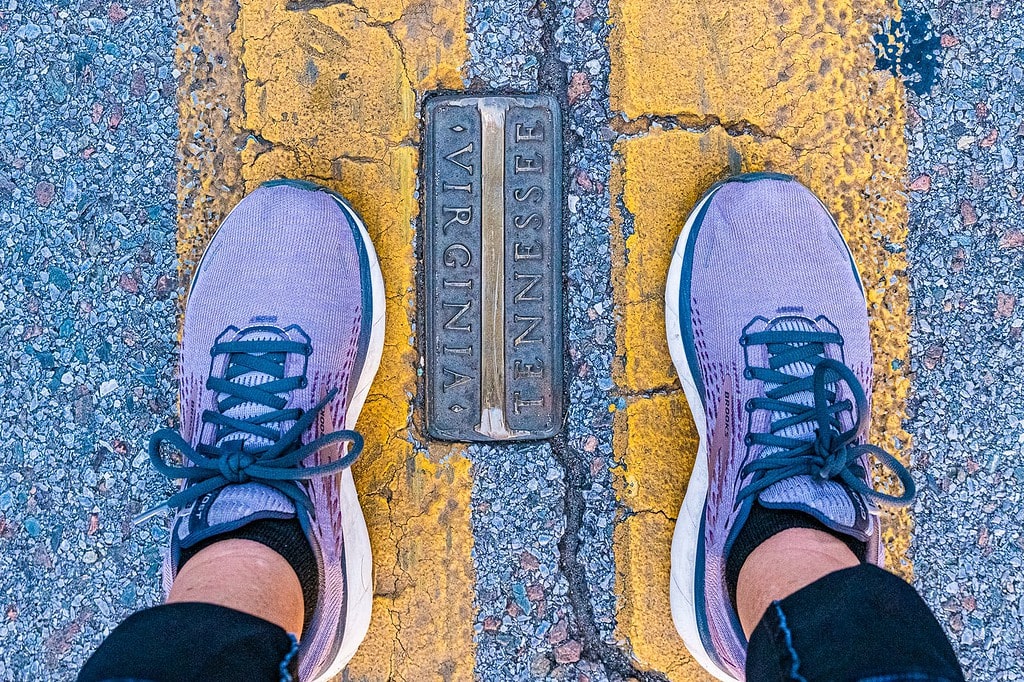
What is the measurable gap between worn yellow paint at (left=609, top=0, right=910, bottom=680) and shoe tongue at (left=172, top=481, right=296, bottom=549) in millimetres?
780

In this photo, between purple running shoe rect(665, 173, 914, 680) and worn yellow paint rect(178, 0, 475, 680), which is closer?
purple running shoe rect(665, 173, 914, 680)

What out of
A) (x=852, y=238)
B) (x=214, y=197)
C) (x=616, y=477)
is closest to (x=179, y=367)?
(x=214, y=197)

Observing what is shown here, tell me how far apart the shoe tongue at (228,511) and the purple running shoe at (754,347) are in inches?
35.0

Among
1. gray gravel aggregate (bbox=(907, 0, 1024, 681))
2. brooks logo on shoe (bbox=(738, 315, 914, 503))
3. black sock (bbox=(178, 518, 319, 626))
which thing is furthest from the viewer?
gray gravel aggregate (bbox=(907, 0, 1024, 681))

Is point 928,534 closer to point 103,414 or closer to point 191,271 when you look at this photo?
point 191,271

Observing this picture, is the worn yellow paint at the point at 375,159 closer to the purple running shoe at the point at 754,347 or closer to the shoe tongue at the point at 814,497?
the purple running shoe at the point at 754,347

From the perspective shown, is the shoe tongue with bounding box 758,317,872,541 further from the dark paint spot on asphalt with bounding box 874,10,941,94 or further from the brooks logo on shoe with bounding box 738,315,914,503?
the dark paint spot on asphalt with bounding box 874,10,941,94

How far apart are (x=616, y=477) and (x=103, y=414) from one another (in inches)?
48.3

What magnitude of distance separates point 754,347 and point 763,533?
1.43ft

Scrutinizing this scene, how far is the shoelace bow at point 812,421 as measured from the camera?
152 centimetres

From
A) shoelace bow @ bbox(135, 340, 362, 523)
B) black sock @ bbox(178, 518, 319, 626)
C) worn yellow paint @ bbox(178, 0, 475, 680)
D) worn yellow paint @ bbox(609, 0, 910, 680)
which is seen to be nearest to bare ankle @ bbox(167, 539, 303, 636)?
black sock @ bbox(178, 518, 319, 626)

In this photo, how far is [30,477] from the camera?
68.9 inches

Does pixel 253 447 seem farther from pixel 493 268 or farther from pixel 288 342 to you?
pixel 493 268

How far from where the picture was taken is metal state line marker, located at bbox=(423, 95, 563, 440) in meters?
1.74
